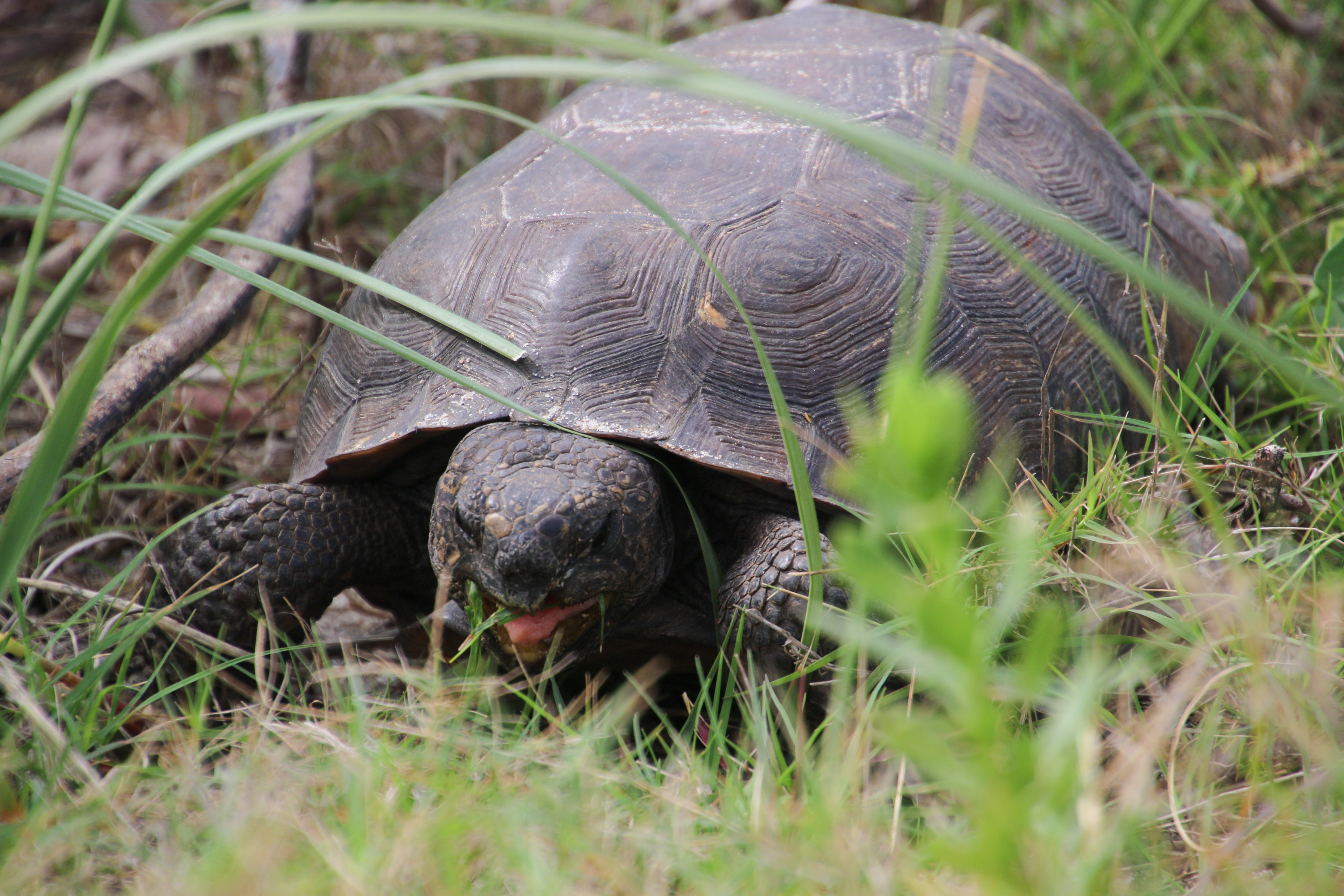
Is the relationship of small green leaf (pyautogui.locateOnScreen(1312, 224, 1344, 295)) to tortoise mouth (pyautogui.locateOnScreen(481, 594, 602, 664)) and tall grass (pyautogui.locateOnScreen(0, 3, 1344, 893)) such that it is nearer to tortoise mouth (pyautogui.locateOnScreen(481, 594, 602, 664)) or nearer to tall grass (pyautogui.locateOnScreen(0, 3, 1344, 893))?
tall grass (pyautogui.locateOnScreen(0, 3, 1344, 893))

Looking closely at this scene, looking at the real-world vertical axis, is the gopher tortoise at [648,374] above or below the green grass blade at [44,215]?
below

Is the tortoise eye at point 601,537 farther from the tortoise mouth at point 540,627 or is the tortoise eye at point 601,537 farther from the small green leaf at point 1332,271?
the small green leaf at point 1332,271

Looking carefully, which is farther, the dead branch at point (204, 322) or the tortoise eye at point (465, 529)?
the dead branch at point (204, 322)

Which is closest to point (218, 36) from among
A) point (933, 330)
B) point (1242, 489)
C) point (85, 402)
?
point (85, 402)

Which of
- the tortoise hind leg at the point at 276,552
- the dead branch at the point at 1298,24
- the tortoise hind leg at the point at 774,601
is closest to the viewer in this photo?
the tortoise hind leg at the point at 774,601

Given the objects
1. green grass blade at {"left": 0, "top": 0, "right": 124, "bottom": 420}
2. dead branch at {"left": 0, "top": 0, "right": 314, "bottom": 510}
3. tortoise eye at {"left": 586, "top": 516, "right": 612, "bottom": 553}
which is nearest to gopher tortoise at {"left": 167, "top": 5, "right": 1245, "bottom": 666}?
tortoise eye at {"left": 586, "top": 516, "right": 612, "bottom": 553}

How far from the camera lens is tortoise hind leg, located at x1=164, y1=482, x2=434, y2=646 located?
2.22 m

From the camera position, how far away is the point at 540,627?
78.2 inches

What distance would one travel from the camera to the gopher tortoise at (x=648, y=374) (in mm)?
2014

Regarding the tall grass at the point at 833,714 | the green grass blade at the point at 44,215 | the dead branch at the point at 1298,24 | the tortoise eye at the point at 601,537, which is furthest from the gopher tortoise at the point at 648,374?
the dead branch at the point at 1298,24

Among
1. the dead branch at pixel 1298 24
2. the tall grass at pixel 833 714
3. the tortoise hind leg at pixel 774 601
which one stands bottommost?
the tortoise hind leg at pixel 774 601

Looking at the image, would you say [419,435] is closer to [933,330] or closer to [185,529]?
[185,529]

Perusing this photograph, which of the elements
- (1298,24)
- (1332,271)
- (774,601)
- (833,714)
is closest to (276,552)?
(774,601)

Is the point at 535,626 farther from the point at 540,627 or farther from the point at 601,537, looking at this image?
the point at 601,537
